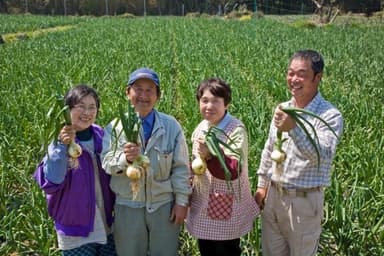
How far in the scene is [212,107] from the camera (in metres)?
2.32

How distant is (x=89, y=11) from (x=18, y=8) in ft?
22.1

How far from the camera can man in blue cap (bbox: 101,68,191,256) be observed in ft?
7.61

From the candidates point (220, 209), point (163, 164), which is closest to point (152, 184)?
point (163, 164)

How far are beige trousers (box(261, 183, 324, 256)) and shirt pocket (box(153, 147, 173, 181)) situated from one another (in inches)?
20.0

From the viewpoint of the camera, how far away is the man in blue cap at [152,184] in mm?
2320

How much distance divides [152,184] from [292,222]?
0.68 meters

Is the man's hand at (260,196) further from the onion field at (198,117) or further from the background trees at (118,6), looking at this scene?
the background trees at (118,6)

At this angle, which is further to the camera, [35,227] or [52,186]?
[35,227]

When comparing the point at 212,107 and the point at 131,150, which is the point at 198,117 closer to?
the point at 212,107

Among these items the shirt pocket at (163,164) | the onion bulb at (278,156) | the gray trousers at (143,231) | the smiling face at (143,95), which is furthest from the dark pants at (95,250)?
the onion bulb at (278,156)

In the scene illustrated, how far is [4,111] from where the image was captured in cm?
484

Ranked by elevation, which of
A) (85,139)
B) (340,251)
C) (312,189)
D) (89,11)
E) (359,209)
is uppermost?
(89,11)

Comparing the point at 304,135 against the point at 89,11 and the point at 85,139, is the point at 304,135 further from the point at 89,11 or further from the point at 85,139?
the point at 89,11

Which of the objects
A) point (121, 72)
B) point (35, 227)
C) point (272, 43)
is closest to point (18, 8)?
point (272, 43)
